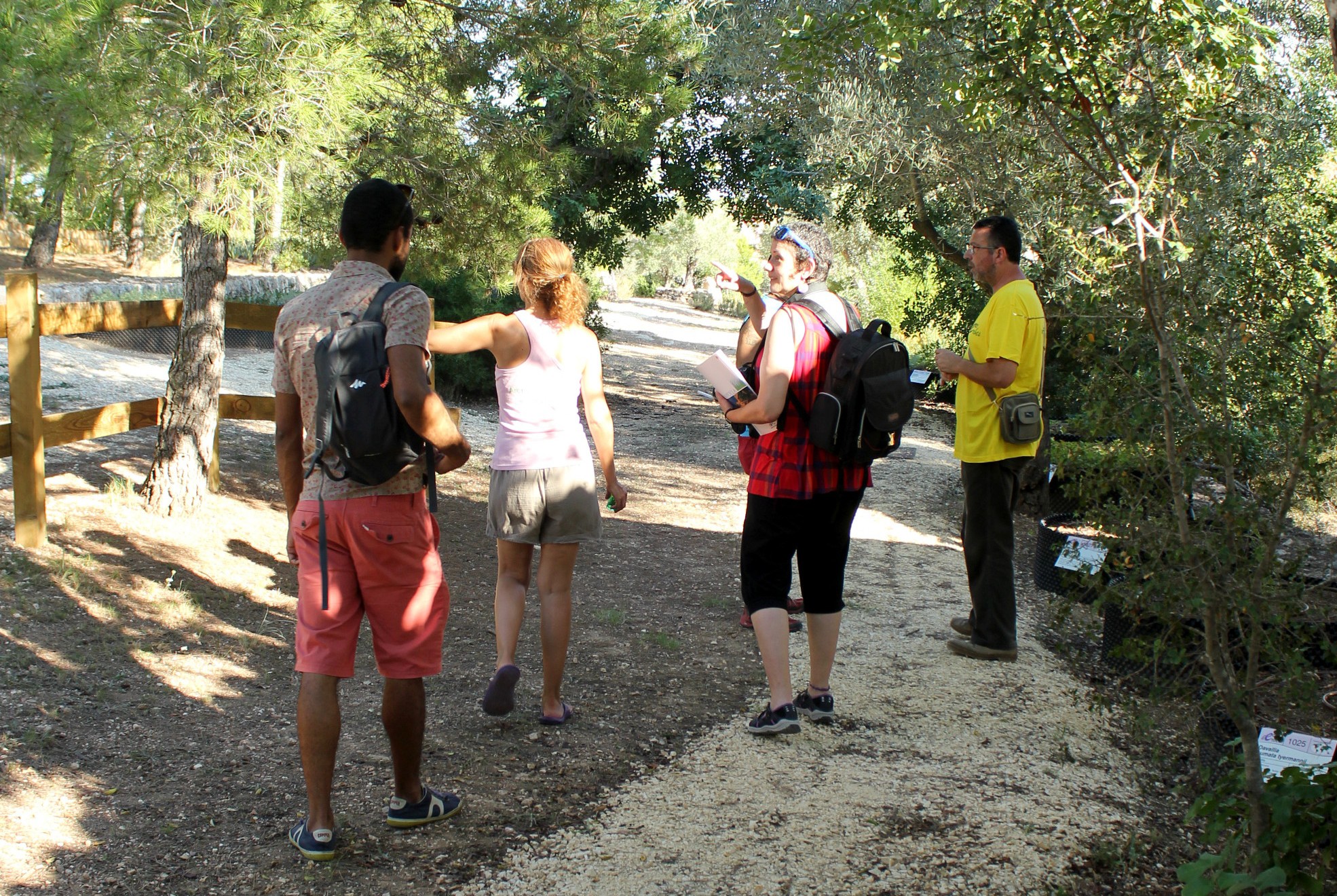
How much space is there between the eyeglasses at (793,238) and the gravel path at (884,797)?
5.79 feet

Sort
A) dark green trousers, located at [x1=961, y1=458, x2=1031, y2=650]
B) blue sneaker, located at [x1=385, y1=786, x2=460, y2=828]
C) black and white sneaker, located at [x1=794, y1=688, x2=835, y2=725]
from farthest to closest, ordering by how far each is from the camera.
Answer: dark green trousers, located at [x1=961, y1=458, x2=1031, y2=650]
black and white sneaker, located at [x1=794, y1=688, x2=835, y2=725]
blue sneaker, located at [x1=385, y1=786, x2=460, y2=828]

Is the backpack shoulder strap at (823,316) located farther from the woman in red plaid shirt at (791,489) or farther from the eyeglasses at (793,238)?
the eyeglasses at (793,238)

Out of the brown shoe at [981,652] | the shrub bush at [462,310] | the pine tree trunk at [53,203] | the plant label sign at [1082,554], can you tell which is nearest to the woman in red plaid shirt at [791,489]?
the plant label sign at [1082,554]

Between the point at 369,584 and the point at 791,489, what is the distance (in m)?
1.52

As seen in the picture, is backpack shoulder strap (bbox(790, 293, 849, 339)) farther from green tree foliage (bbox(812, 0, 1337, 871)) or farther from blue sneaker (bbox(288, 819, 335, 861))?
blue sneaker (bbox(288, 819, 335, 861))

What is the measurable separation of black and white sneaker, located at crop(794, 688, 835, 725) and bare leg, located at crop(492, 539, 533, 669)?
108cm

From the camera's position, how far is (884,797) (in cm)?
339

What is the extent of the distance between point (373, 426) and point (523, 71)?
5.33 meters

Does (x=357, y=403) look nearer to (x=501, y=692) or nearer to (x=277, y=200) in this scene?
(x=501, y=692)

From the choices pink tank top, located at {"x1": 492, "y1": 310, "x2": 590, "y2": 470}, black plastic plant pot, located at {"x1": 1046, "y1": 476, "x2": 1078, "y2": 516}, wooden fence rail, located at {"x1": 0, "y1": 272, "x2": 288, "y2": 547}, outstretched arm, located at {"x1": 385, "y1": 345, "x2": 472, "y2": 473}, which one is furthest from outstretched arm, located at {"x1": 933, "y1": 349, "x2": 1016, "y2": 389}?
wooden fence rail, located at {"x1": 0, "y1": 272, "x2": 288, "y2": 547}

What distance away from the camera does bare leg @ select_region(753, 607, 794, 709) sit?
146 inches

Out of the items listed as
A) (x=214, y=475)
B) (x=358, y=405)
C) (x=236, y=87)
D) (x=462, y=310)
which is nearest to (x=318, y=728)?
(x=358, y=405)

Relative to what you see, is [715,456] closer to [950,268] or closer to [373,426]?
[950,268]

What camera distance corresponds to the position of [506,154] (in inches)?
240
